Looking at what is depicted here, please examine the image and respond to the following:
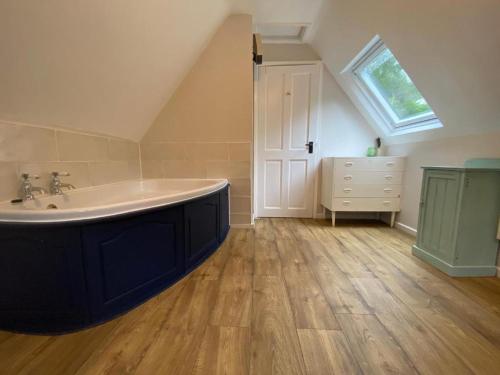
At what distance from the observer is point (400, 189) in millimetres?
2641

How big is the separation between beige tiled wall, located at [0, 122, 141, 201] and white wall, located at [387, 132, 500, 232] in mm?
3187

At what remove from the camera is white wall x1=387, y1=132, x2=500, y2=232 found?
1.72 m

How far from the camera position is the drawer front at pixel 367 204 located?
2670mm

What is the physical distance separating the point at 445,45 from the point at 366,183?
1.47m

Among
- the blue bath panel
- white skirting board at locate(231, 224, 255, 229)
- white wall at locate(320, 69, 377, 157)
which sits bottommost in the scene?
white skirting board at locate(231, 224, 255, 229)

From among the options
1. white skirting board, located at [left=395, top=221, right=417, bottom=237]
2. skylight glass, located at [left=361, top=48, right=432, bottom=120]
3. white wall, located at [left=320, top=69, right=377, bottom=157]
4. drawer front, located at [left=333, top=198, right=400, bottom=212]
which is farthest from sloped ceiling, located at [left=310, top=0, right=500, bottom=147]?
white skirting board, located at [left=395, top=221, right=417, bottom=237]

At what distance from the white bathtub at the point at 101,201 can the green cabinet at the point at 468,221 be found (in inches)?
72.6

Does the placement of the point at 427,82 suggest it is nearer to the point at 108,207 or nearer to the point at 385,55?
the point at 385,55

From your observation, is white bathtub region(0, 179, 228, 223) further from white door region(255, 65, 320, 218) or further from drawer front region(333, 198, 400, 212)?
drawer front region(333, 198, 400, 212)

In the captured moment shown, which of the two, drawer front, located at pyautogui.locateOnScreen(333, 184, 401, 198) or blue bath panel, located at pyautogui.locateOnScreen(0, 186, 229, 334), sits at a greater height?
drawer front, located at pyautogui.locateOnScreen(333, 184, 401, 198)

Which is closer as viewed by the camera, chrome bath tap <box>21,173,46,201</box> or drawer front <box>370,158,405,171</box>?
chrome bath tap <box>21,173,46,201</box>

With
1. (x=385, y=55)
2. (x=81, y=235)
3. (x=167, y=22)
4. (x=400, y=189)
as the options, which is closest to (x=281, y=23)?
(x=385, y=55)

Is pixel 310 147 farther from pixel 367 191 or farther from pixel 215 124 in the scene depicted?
pixel 215 124

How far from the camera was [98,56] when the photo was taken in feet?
4.74
